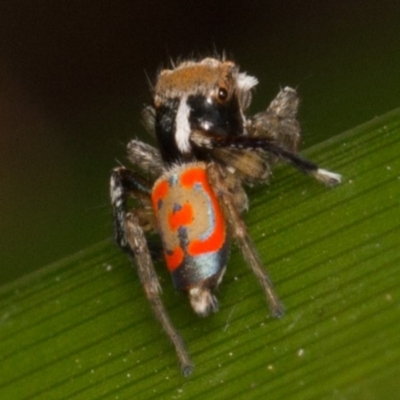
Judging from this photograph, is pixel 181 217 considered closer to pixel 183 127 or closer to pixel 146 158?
pixel 183 127

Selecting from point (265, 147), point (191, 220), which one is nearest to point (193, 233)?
point (191, 220)

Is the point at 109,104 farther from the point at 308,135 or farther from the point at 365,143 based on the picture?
the point at 365,143

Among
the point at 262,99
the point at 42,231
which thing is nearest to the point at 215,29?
the point at 262,99

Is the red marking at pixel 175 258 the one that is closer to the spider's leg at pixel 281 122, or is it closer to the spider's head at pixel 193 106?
the spider's head at pixel 193 106

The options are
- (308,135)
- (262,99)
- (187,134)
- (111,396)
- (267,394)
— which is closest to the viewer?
(267,394)

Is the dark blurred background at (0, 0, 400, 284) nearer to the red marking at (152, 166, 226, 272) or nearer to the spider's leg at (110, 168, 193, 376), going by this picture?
the spider's leg at (110, 168, 193, 376)

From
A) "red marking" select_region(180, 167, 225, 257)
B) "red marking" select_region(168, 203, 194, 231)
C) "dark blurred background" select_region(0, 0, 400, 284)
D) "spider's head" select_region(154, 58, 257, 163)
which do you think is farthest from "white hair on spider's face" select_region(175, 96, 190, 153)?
"dark blurred background" select_region(0, 0, 400, 284)
